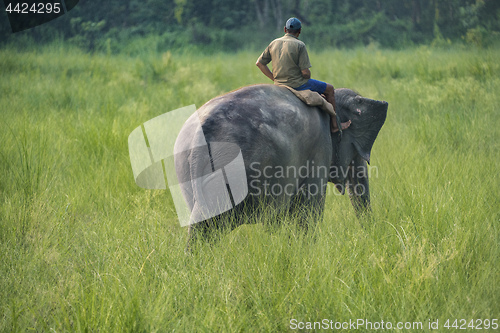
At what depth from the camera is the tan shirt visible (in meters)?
3.50

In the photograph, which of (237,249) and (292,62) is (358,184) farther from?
(237,249)

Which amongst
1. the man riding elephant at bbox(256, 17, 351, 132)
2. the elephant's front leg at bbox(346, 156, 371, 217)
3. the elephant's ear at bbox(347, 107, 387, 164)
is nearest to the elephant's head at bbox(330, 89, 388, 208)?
the elephant's ear at bbox(347, 107, 387, 164)

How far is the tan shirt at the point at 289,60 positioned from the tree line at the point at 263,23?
12009mm

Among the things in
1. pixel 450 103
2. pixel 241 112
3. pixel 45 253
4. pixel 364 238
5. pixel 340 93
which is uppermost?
pixel 241 112

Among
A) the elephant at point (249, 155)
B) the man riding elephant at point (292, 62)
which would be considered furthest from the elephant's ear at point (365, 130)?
the elephant at point (249, 155)

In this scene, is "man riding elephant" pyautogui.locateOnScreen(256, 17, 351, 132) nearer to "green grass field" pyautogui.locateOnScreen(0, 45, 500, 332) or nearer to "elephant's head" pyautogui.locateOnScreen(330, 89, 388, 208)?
"elephant's head" pyautogui.locateOnScreen(330, 89, 388, 208)

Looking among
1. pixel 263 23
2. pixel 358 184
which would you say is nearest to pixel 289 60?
pixel 358 184

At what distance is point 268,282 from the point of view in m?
2.55

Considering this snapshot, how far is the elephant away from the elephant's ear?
0.55 m

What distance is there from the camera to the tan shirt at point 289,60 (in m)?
3.50

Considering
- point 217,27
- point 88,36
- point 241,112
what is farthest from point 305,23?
point 241,112

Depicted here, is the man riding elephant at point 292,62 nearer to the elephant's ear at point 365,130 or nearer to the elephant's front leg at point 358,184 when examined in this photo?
the elephant's ear at point 365,130

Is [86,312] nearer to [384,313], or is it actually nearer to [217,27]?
[384,313]

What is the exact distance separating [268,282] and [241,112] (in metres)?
1.04
